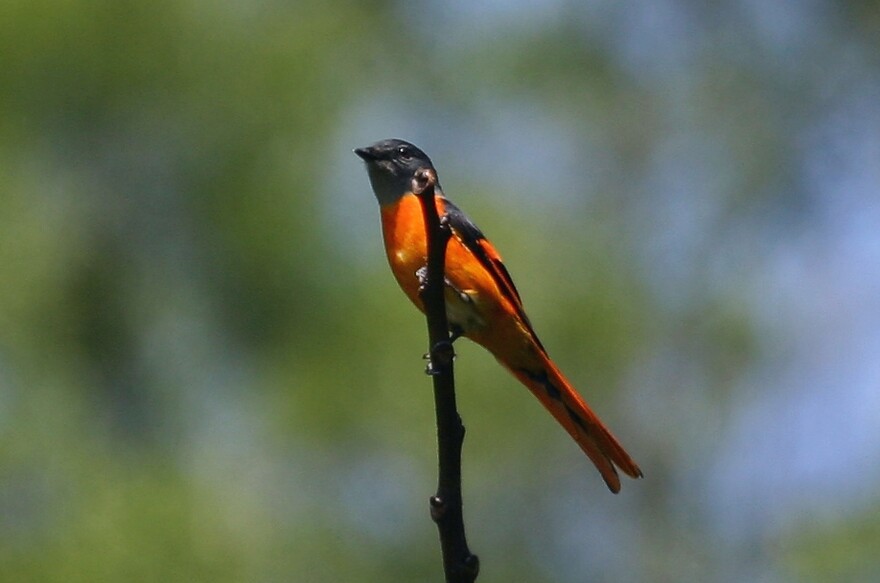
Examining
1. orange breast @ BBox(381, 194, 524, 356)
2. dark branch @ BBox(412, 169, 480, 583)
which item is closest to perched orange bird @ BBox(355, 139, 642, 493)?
orange breast @ BBox(381, 194, 524, 356)

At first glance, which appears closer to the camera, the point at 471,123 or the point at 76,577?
the point at 76,577

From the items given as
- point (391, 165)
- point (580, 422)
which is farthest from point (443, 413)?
point (391, 165)

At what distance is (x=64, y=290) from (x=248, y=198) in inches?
66.0

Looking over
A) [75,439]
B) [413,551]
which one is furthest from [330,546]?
[75,439]

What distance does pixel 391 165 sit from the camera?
3.93 metres

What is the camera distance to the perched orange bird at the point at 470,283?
3.64 m

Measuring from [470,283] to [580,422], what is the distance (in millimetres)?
517

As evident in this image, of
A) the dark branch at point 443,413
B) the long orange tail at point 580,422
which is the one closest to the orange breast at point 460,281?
the long orange tail at point 580,422

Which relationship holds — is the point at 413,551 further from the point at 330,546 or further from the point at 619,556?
the point at 619,556

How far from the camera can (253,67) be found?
10.5m

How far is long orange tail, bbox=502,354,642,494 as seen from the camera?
3344mm

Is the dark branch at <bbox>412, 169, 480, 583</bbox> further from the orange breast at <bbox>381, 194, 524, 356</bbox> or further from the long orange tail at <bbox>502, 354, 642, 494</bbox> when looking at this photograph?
the orange breast at <bbox>381, 194, 524, 356</bbox>

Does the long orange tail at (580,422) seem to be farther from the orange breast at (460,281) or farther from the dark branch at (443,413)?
the dark branch at (443,413)

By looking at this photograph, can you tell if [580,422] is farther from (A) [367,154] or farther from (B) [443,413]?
(B) [443,413]
